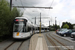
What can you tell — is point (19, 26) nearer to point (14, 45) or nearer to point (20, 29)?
point (20, 29)

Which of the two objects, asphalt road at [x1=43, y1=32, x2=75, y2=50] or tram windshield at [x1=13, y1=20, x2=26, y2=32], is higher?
tram windshield at [x1=13, y1=20, x2=26, y2=32]

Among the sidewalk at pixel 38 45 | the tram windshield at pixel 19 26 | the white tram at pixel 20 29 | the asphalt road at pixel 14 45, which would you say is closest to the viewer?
the sidewalk at pixel 38 45

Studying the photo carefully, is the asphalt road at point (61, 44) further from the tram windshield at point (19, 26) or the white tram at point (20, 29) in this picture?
the tram windshield at point (19, 26)

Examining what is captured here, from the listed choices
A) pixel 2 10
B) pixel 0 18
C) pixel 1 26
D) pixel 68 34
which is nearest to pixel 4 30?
pixel 1 26

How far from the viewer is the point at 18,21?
1611 centimetres

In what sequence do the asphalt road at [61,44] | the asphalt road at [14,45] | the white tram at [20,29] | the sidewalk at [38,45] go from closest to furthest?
→ the sidewalk at [38,45] → the asphalt road at [61,44] → the asphalt road at [14,45] → the white tram at [20,29]

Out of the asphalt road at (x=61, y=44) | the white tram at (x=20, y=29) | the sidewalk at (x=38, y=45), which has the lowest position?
the asphalt road at (x=61, y=44)

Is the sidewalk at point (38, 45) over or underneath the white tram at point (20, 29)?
underneath

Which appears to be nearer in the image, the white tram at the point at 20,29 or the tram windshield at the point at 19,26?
the white tram at the point at 20,29

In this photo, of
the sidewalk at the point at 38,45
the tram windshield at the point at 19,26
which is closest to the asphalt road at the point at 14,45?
the sidewalk at the point at 38,45

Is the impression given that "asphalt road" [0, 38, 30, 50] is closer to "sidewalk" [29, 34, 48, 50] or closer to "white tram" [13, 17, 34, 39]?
"sidewalk" [29, 34, 48, 50]

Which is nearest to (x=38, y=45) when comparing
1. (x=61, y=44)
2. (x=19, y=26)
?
(x=61, y=44)

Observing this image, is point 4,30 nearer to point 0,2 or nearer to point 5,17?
point 5,17

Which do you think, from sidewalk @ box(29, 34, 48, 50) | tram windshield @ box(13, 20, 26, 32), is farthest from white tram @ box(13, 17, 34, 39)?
sidewalk @ box(29, 34, 48, 50)
